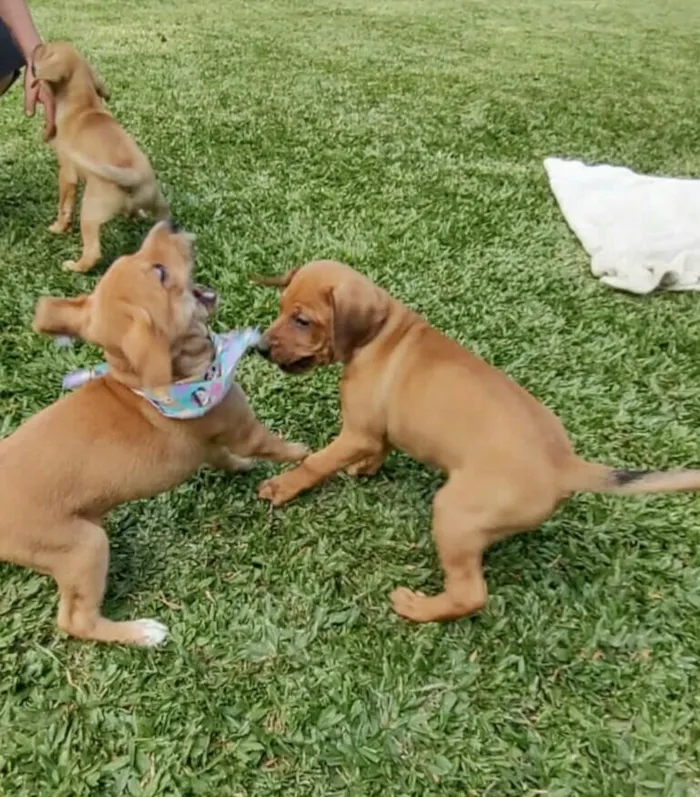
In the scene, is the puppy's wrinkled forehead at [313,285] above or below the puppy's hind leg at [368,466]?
above

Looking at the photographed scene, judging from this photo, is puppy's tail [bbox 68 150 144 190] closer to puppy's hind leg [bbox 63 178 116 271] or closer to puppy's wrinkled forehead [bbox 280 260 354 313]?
puppy's hind leg [bbox 63 178 116 271]

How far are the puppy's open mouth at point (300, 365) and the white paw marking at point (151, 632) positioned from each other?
3.27ft

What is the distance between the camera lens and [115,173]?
4.21 meters

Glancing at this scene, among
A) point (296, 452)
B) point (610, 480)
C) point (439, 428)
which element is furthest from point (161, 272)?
point (610, 480)

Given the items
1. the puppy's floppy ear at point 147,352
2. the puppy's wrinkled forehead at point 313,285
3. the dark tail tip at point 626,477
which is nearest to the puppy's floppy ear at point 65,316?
the puppy's floppy ear at point 147,352

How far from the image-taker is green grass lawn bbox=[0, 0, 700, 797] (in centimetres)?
245

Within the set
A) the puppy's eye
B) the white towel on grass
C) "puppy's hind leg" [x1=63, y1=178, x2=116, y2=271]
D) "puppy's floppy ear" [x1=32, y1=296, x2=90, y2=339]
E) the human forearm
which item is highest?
the human forearm

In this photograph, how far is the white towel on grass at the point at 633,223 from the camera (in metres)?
4.64

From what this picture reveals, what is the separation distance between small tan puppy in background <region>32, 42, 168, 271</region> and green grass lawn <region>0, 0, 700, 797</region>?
0.34 m

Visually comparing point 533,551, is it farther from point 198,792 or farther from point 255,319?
point 255,319

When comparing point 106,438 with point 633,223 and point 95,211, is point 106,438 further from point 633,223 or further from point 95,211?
point 633,223

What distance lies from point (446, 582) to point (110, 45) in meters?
7.85

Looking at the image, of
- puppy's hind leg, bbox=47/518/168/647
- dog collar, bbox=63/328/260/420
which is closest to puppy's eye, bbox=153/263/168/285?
dog collar, bbox=63/328/260/420

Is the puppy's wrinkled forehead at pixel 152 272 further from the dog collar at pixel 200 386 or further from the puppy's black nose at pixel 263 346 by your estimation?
the puppy's black nose at pixel 263 346
